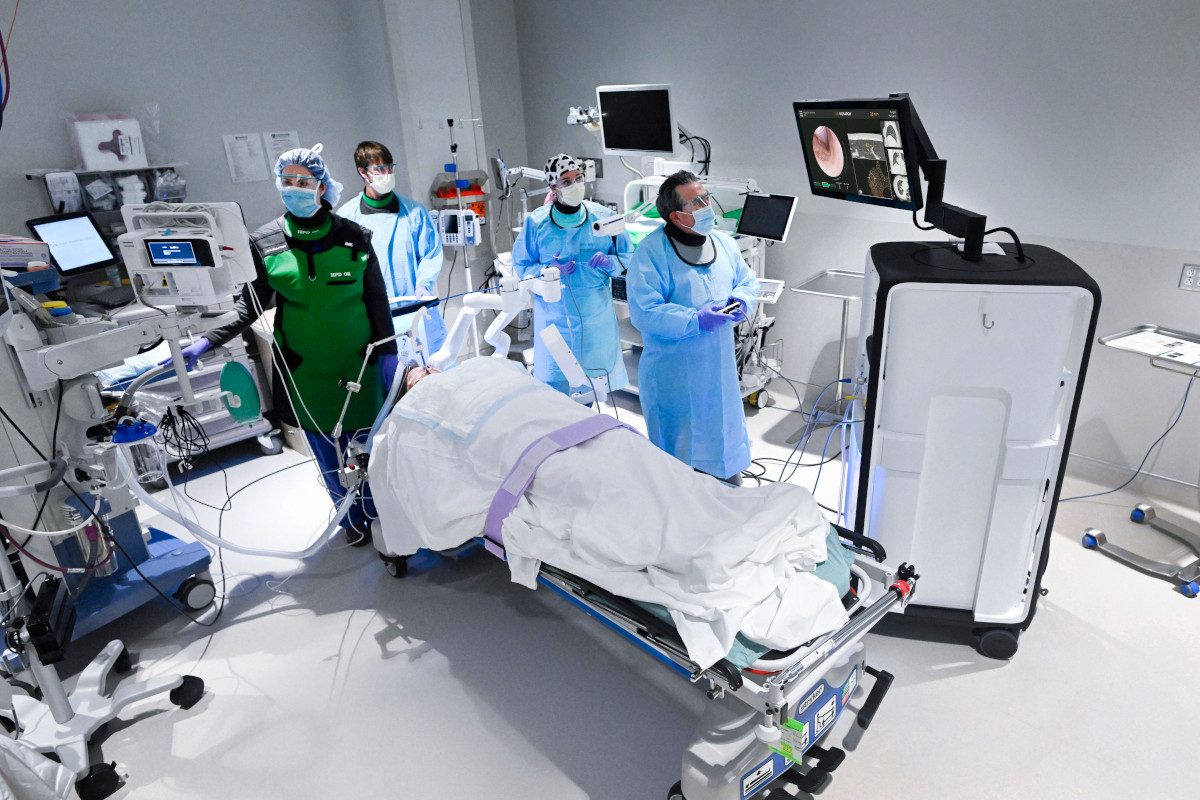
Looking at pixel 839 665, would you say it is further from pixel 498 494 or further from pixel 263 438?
pixel 263 438

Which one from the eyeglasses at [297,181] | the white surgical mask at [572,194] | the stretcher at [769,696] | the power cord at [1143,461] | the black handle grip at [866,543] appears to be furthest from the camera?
the white surgical mask at [572,194]

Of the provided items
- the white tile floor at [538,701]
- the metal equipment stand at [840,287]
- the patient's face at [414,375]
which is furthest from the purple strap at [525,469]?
the metal equipment stand at [840,287]

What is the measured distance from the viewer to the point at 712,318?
2.87m

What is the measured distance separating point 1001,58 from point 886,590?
102 inches

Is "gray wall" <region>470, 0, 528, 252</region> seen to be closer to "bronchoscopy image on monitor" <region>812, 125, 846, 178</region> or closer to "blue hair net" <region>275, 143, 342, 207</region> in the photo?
"blue hair net" <region>275, 143, 342, 207</region>

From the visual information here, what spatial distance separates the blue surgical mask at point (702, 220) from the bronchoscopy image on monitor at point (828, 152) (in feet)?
1.44

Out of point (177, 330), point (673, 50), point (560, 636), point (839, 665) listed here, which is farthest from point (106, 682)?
point (673, 50)

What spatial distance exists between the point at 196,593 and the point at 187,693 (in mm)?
468

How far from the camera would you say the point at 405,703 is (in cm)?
237

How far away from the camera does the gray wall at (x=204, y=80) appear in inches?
143

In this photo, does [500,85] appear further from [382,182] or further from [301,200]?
[301,200]

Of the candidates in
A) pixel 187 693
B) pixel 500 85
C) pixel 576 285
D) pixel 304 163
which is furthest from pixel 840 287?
pixel 187 693

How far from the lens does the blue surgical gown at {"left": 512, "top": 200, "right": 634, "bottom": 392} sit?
368 cm

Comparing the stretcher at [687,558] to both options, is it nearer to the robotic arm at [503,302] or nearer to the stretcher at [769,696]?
the stretcher at [769,696]
